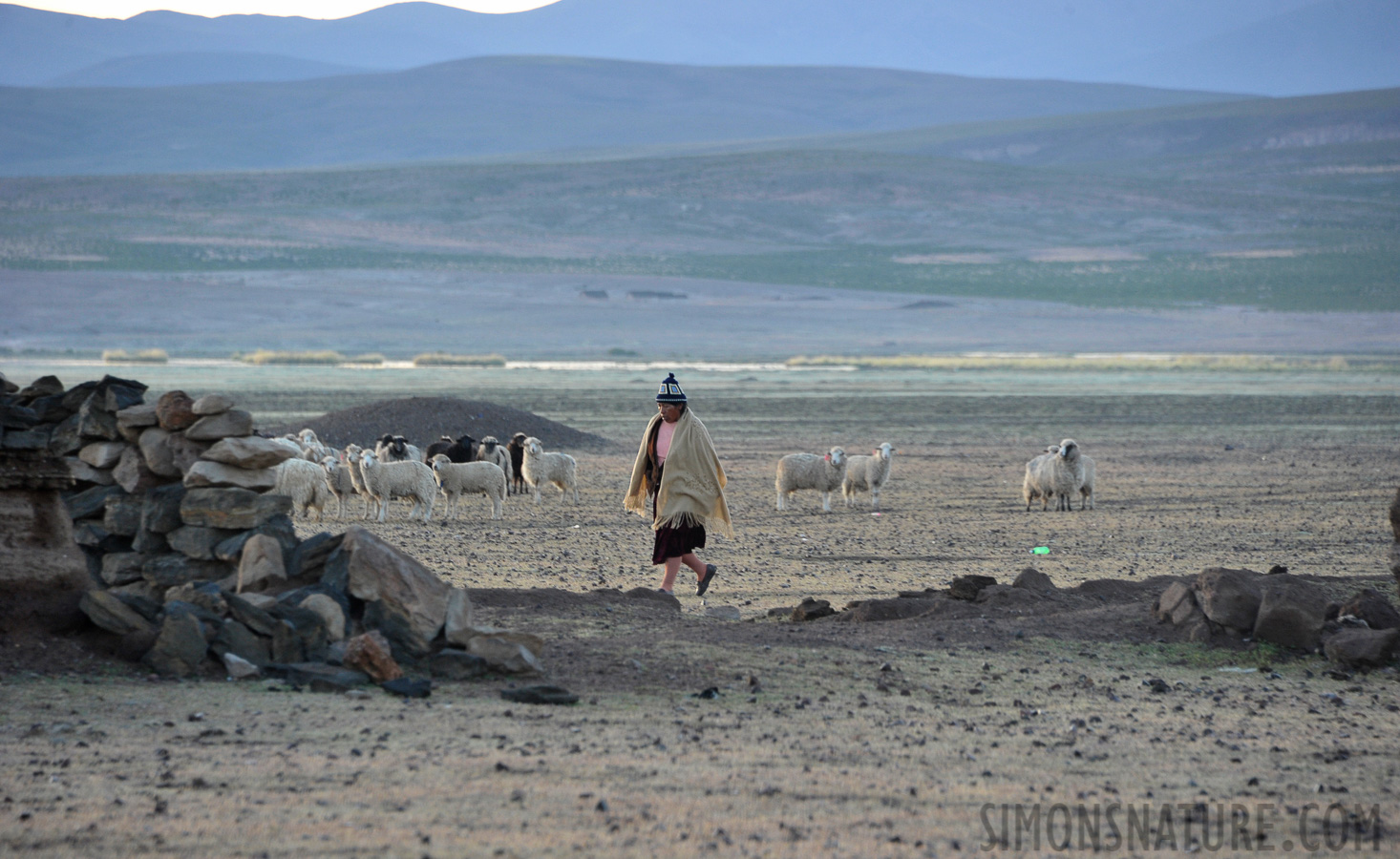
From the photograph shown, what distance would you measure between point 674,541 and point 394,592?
3.03 metres

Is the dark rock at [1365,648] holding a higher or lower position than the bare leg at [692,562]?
lower

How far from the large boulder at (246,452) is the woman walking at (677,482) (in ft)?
8.25

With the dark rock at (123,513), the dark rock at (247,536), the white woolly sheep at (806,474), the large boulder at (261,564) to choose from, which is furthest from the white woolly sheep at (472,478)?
the large boulder at (261,564)

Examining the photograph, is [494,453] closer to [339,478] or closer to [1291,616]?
[339,478]

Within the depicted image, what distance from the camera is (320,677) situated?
7.19m

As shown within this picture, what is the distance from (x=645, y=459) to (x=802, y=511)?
7.92 meters

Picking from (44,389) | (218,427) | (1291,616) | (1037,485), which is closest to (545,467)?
(1037,485)

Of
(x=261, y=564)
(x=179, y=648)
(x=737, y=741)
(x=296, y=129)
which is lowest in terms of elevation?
(x=737, y=741)

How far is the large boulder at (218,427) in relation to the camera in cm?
895

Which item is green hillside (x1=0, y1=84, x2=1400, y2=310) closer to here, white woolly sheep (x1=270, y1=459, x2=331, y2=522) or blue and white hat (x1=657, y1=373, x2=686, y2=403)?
white woolly sheep (x1=270, y1=459, x2=331, y2=522)

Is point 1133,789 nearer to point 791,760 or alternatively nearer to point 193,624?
point 791,760

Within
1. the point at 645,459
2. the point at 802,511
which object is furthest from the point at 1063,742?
the point at 802,511

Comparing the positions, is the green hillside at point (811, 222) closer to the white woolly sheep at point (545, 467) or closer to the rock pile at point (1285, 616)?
the white woolly sheep at point (545, 467)

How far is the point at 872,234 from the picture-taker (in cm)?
10669
